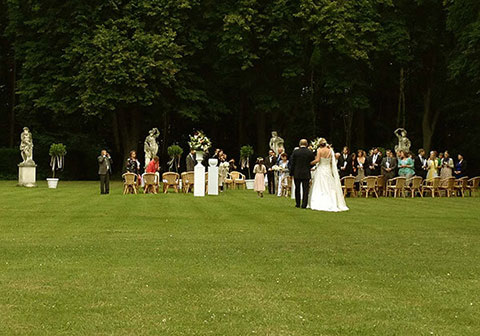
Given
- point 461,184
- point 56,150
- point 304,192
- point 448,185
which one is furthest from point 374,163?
point 56,150

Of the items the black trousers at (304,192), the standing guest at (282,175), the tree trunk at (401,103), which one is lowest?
the black trousers at (304,192)

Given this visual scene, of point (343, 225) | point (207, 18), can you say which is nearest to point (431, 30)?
point (207, 18)

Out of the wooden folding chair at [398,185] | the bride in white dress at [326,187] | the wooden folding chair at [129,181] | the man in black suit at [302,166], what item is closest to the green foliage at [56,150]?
the wooden folding chair at [129,181]

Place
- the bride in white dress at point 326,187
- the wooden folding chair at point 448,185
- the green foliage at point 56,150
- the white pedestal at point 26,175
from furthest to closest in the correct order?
1. the green foliage at point 56,150
2. the white pedestal at point 26,175
3. the wooden folding chair at point 448,185
4. the bride in white dress at point 326,187

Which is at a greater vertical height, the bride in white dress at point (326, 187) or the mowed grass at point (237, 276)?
the bride in white dress at point (326, 187)

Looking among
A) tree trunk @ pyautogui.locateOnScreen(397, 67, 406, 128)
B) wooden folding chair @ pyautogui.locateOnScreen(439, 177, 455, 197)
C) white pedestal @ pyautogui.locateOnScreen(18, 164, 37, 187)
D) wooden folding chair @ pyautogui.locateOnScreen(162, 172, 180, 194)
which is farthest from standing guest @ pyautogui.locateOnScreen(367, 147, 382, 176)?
white pedestal @ pyautogui.locateOnScreen(18, 164, 37, 187)

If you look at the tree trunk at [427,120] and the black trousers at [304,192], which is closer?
the black trousers at [304,192]

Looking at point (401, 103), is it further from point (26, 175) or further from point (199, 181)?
point (26, 175)

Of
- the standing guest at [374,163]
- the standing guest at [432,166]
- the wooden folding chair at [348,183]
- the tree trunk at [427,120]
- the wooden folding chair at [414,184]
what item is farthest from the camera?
the tree trunk at [427,120]

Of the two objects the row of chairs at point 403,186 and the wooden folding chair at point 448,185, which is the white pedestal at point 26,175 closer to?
the row of chairs at point 403,186

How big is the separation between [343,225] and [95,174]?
34.0 metres

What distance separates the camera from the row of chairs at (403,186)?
28609mm

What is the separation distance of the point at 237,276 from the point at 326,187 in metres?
12.2

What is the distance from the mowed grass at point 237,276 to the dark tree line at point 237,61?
21.4 metres
